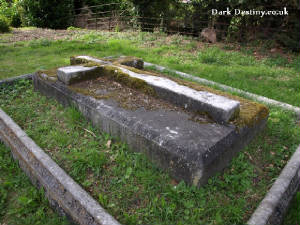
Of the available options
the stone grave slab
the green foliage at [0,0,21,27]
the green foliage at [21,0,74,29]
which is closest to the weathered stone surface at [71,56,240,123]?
the stone grave slab

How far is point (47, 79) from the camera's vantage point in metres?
4.01

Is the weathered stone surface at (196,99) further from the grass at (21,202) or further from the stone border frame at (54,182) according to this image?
the grass at (21,202)

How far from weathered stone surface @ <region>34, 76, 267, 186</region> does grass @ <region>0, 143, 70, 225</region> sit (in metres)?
1.07

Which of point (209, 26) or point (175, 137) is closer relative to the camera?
point (175, 137)

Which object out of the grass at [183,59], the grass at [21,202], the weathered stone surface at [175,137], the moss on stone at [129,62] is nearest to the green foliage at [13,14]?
the grass at [183,59]

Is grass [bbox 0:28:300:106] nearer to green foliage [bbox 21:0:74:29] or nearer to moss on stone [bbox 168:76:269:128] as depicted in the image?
moss on stone [bbox 168:76:269:128]

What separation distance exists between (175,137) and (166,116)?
47 centimetres

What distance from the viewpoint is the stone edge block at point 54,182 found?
79.0 inches

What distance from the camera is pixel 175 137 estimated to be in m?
2.43

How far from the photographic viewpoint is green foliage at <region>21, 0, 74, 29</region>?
12.9m

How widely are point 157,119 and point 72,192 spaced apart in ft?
3.94

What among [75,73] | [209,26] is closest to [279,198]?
[75,73]

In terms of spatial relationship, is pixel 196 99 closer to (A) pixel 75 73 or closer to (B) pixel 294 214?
(B) pixel 294 214

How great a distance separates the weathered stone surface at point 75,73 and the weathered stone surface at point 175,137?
0.67 meters
